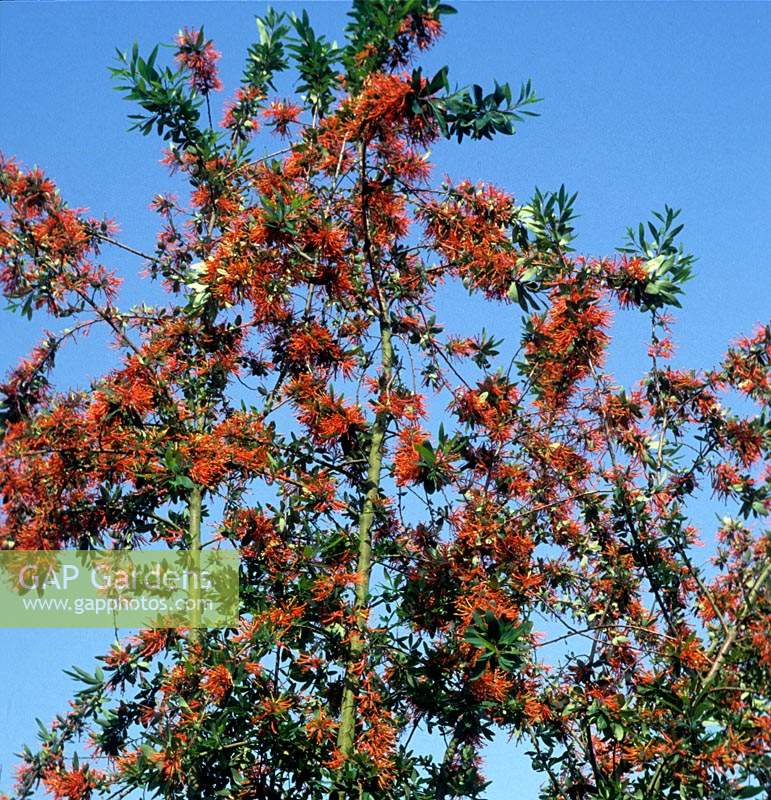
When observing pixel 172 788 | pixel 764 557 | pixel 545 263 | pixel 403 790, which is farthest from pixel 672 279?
pixel 172 788

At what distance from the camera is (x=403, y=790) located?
1032 cm

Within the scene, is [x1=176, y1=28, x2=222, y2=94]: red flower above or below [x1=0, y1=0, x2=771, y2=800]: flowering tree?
above

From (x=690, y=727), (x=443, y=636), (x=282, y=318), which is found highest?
(x=282, y=318)

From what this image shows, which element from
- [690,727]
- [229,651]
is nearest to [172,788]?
[229,651]

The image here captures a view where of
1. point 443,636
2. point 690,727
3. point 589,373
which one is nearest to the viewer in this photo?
point 690,727

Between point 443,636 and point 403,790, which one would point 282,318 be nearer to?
point 443,636

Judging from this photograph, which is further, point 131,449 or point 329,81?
point 329,81

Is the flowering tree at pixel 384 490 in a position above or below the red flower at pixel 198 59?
below

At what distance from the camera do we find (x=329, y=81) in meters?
12.6

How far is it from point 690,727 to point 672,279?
3711 millimetres

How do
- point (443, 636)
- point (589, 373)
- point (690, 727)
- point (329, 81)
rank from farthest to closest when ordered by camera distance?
1. point (329, 81)
2. point (589, 373)
3. point (443, 636)
4. point (690, 727)

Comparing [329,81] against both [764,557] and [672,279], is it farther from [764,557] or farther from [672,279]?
[764,557]

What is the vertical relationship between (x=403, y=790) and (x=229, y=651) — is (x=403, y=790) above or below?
below

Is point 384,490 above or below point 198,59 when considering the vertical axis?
below
